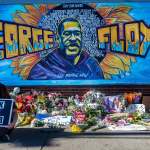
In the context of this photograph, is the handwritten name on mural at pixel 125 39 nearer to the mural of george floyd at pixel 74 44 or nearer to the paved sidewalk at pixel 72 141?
the mural of george floyd at pixel 74 44

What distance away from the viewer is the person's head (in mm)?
14750

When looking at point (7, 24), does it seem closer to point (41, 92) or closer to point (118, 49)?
point (41, 92)

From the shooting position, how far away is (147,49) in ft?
48.1

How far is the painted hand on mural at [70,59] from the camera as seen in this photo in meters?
14.6

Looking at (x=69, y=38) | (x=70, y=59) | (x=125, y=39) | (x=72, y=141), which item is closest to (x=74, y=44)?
(x=69, y=38)

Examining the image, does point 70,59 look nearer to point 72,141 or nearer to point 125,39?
point 125,39

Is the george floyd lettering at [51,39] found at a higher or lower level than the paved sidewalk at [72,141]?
higher

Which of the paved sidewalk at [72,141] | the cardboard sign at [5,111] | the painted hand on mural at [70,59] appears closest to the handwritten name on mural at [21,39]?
the painted hand on mural at [70,59]

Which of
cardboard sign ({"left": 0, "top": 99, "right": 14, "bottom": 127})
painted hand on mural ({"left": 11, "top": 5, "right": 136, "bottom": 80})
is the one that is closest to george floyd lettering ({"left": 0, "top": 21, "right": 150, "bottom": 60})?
painted hand on mural ({"left": 11, "top": 5, "right": 136, "bottom": 80})

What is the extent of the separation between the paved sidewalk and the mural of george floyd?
9.48 feet

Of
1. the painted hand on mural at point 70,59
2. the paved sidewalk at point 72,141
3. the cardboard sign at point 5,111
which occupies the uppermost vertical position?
the painted hand on mural at point 70,59

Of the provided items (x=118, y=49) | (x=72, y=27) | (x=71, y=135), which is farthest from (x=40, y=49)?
(x=71, y=135)

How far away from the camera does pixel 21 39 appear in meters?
14.8

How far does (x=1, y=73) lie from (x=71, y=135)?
12.6 ft
